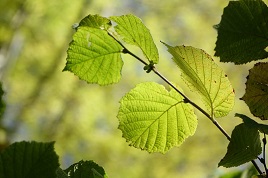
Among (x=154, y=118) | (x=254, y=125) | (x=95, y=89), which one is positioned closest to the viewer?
(x=254, y=125)

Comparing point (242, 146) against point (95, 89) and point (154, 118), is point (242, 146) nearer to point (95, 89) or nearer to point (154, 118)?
point (154, 118)

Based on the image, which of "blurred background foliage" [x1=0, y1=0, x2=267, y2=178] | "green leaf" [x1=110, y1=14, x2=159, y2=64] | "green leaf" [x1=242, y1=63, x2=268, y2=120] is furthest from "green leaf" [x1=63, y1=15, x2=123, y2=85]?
"blurred background foliage" [x1=0, y1=0, x2=267, y2=178]

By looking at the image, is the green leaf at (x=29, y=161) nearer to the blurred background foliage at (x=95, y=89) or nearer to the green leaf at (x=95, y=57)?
the green leaf at (x=95, y=57)

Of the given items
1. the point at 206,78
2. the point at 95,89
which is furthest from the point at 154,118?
the point at 95,89

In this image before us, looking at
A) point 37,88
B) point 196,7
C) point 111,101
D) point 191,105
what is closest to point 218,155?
point 111,101

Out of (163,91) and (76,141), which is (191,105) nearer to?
(163,91)

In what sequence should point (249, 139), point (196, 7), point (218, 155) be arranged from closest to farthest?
point (249, 139) < point (218, 155) < point (196, 7)
